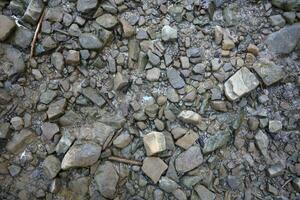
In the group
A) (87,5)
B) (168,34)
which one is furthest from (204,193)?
(87,5)

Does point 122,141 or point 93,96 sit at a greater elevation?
point 93,96

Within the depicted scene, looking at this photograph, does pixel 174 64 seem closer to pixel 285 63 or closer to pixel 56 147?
pixel 285 63

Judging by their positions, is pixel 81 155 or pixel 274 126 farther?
pixel 274 126

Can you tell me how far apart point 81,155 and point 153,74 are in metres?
0.63

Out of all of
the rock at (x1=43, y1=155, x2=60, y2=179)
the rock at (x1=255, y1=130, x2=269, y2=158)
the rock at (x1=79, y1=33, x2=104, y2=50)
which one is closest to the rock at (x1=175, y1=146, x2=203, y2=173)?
the rock at (x1=255, y1=130, x2=269, y2=158)

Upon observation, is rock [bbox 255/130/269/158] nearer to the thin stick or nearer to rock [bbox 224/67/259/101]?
rock [bbox 224/67/259/101]

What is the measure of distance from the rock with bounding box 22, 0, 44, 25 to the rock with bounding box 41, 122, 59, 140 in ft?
2.04

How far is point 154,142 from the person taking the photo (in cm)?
217

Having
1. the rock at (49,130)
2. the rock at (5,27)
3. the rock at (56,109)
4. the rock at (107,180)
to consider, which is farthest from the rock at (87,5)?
the rock at (107,180)

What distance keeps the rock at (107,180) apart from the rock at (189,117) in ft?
1.63

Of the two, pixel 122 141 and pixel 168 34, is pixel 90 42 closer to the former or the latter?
pixel 168 34

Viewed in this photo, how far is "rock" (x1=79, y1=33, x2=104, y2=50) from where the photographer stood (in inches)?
89.0

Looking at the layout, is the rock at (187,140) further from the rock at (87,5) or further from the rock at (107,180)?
the rock at (87,5)

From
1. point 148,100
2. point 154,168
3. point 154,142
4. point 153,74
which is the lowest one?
point 154,168
